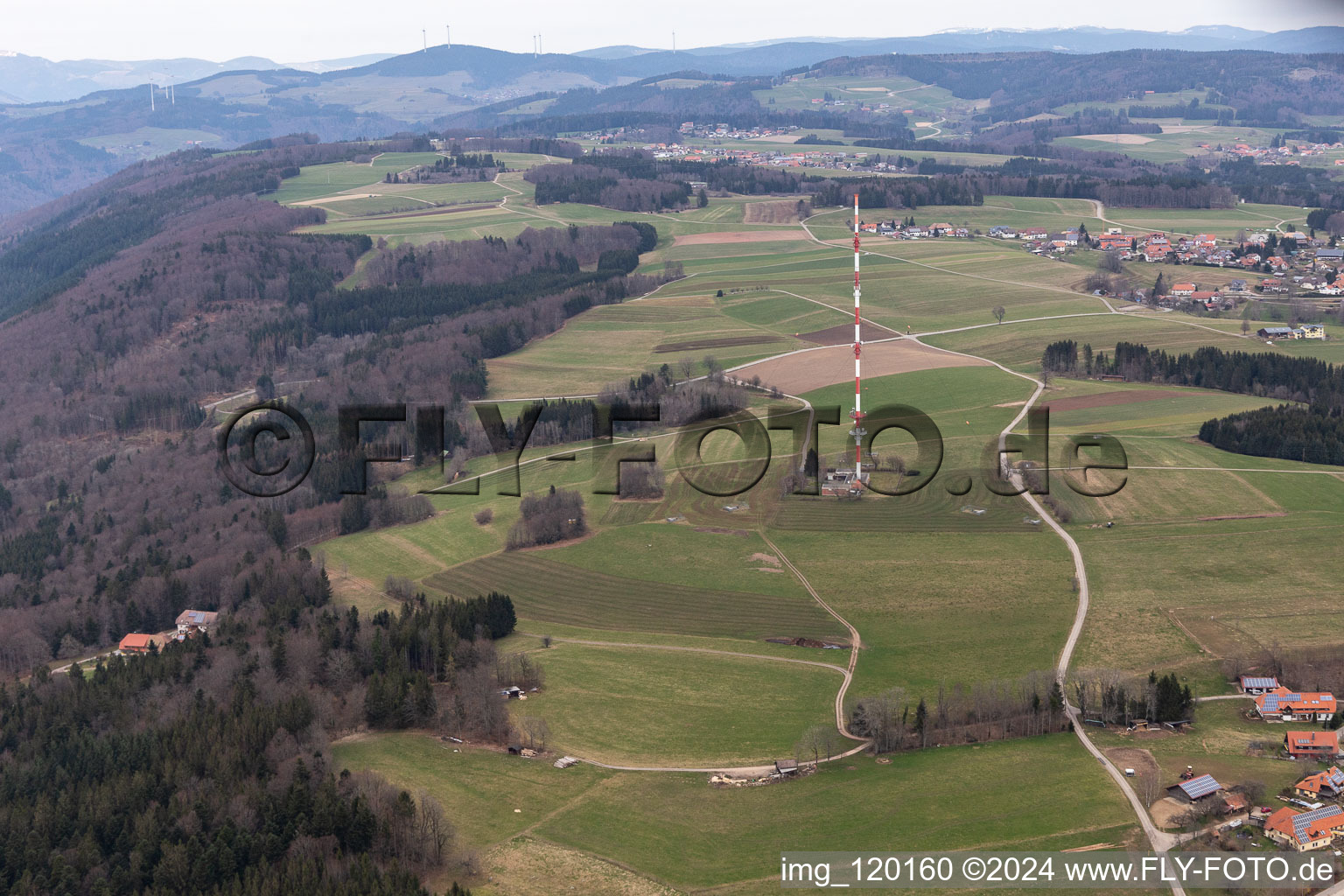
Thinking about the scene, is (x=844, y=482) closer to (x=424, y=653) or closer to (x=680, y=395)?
(x=680, y=395)

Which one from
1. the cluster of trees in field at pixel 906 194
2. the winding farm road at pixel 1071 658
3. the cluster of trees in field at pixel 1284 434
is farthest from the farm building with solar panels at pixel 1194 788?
the cluster of trees in field at pixel 906 194

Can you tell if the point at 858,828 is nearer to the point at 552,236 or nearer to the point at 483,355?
the point at 483,355

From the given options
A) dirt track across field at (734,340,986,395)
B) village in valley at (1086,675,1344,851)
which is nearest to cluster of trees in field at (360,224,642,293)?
dirt track across field at (734,340,986,395)

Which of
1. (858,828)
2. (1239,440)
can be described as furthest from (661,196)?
(858,828)

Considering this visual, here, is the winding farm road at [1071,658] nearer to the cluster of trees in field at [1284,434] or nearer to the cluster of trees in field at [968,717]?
the cluster of trees in field at [968,717]

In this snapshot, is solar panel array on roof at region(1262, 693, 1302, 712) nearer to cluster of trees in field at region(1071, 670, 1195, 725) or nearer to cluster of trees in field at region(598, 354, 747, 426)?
Result: cluster of trees in field at region(1071, 670, 1195, 725)

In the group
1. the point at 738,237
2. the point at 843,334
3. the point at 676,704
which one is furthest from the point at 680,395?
the point at 738,237
